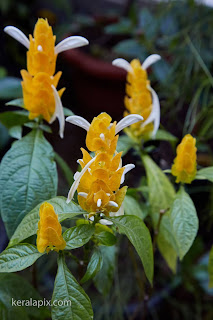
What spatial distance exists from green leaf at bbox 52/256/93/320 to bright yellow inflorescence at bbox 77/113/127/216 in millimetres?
82

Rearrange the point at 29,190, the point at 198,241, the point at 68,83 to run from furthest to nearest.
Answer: the point at 68,83
the point at 198,241
the point at 29,190

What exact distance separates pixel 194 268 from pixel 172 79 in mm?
594

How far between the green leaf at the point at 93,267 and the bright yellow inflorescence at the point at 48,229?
55 mm

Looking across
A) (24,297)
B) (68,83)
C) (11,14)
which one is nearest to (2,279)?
(24,297)

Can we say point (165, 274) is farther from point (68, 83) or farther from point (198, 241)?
point (68, 83)

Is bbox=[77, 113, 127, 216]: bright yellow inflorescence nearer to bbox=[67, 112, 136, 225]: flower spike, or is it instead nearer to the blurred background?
bbox=[67, 112, 136, 225]: flower spike

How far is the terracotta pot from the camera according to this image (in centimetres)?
136

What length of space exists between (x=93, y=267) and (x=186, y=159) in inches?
7.3

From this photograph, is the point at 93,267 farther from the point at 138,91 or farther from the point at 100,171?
the point at 138,91

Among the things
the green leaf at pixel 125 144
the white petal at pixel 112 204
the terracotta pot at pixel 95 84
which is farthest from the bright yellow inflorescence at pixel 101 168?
the terracotta pot at pixel 95 84

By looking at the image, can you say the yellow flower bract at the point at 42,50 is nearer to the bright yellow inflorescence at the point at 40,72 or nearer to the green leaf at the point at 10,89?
the bright yellow inflorescence at the point at 40,72

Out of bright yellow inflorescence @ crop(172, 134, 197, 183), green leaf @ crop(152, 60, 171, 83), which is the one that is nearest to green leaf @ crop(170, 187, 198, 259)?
bright yellow inflorescence @ crop(172, 134, 197, 183)

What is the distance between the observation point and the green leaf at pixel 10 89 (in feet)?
3.23

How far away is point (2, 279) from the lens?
50 centimetres
